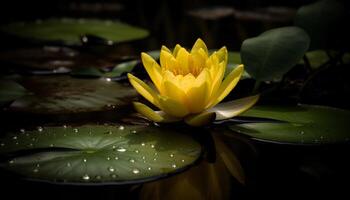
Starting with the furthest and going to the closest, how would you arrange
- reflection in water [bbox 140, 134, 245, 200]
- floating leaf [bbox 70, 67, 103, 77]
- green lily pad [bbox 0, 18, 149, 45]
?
green lily pad [bbox 0, 18, 149, 45] < floating leaf [bbox 70, 67, 103, 77] < reflection in water [bbox 140, 134, 245, 200]

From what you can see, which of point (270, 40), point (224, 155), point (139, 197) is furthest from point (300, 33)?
point (139, 197)

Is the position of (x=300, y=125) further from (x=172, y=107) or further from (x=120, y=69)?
(x=120, y=69)

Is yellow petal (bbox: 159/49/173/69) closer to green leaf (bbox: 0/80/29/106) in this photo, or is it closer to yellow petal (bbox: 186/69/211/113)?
yellow petal (bbox: 186/69/211/113)

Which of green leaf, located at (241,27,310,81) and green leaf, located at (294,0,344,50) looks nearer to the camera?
green leaf, located at (241,27,310,81)

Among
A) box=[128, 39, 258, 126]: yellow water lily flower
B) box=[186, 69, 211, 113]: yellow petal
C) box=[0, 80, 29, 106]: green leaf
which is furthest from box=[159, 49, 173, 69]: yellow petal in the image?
box=[0, 80, 29, 106]: green leaf

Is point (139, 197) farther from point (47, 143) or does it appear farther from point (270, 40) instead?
point (270, 40)
